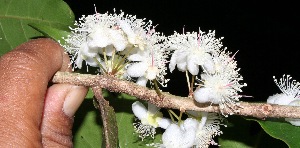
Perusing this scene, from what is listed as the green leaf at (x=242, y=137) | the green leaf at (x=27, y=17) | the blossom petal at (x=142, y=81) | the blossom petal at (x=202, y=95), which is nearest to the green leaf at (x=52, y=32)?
the green leaf at (x=27, y=17)

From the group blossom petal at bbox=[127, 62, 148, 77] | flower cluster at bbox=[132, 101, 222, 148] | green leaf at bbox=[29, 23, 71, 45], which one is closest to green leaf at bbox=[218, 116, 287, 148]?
flower cluster at bbox=[132, 101, 222, 148]

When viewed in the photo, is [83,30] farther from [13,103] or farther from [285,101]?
[285,101]

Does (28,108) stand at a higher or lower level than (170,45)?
lower

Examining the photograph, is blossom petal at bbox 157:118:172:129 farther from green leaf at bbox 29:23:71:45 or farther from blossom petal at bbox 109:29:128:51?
green leaf at bbox 29:23:71:45

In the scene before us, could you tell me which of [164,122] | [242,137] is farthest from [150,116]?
[242,137]

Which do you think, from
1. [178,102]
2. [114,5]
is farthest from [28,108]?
[114,5]

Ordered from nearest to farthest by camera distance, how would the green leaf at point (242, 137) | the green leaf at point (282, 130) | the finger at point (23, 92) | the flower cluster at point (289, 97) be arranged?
the finger at point (23, 92), the green leaf at point (282, 130), the flower cluster at point (289, 97), the green leaf at point (242, 137)

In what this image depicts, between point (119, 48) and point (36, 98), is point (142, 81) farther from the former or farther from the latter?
point (36, 98)

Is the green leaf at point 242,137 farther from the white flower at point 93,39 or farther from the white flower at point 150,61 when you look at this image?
the white flower at point 93,39
